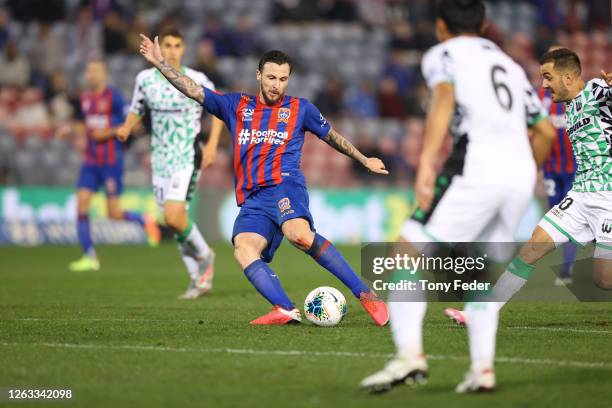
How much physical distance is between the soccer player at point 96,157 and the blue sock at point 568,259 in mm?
6573

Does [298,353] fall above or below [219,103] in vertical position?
below

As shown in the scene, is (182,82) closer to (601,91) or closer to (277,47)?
(601,91)

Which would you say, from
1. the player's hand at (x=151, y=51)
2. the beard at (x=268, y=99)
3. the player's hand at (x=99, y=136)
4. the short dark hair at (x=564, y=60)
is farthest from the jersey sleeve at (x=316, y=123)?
the player's hand at (x=99, y=136)

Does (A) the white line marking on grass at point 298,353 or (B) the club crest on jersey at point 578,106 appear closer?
(A) the white line marking on grass at point 298,353

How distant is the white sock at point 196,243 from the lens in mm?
11634

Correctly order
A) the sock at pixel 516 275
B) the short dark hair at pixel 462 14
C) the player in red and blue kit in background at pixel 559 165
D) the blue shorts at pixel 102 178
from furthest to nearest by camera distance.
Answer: the blue shorts at pixel 102 178 < the player in red and blue kit in background at pixel 559 165 < the sock at pixel 516 275 < the short dark hair at pixel 462 14

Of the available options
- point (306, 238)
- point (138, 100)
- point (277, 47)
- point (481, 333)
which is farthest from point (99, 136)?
point (277, 47)

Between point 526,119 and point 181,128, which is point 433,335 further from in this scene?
point 181,128

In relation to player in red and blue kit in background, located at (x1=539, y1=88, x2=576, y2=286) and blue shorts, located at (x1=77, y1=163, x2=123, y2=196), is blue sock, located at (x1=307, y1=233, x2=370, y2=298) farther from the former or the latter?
blue shorts, located at (x1=77, y1=163, x2=123, y2=196)

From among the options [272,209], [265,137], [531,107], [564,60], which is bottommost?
[272,209]

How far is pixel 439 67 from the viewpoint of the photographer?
575 centimetres

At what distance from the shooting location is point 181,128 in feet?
38.5

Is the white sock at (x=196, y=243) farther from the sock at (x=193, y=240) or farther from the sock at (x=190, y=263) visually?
the sock at (x=190, y=263)

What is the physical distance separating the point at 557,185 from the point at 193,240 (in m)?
4.45
